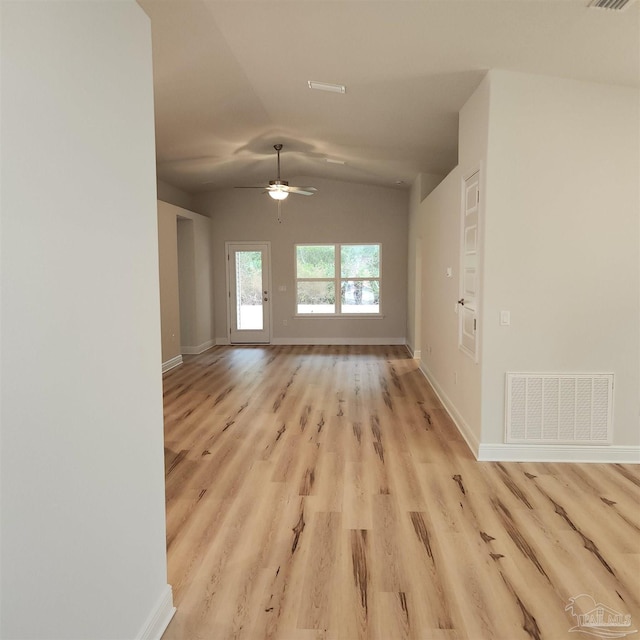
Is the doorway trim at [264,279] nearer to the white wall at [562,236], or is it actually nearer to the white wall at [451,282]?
the white wall at [451,282]

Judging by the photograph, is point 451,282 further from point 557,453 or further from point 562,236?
point 557,453

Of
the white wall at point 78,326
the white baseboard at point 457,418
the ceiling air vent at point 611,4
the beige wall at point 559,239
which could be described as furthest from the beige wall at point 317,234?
the white wall at point 78,326

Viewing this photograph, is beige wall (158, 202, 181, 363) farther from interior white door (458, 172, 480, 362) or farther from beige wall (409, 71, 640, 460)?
beige wall (409, 71, 640, 460)

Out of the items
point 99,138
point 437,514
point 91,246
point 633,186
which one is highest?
point 633,186

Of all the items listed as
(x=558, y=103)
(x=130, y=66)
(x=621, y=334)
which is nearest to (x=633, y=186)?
(x=558, y=103)

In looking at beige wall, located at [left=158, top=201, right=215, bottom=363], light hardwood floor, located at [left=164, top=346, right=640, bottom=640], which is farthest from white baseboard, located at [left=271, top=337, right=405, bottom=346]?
light hardwood floor, located at [left=164, top=346, right=640, bottom=640]

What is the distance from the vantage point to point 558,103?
11.6ft

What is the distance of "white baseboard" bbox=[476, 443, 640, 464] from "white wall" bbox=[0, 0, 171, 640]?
264 centimetres

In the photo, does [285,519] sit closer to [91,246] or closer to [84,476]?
[84,476]

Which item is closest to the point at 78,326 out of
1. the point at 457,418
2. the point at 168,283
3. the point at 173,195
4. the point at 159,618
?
the point at 159,618

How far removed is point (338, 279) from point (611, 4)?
7.38 metres

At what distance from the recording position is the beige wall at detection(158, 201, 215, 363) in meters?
7.29

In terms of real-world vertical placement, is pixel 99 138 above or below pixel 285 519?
above

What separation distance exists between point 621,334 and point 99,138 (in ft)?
12.1
